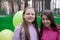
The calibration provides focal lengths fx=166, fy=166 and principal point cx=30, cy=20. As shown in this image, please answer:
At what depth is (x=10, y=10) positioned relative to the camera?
3.96 m

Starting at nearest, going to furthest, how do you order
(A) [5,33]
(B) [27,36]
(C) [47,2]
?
(B) [27,36], (A) [5,33], (C) [47,2]

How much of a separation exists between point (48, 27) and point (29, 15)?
10.8 inches

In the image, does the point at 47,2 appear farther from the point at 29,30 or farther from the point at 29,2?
the point at 29,30

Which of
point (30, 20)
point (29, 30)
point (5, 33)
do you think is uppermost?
point (30, 20)

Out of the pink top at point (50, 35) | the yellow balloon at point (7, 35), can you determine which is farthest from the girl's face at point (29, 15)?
the yellow balloon at point (7, 35)

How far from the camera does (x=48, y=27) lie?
200 cm

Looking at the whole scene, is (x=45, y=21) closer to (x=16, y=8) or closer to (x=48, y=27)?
(x=48, y=27)

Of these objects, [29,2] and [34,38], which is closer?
[34,38]

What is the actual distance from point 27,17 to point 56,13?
205cm

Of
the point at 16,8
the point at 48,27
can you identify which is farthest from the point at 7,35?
the point at 16,8

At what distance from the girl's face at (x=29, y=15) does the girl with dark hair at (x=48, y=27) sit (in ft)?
0.39

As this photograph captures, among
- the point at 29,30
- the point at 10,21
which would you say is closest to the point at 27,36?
the point at 29,30

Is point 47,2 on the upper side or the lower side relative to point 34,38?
upper

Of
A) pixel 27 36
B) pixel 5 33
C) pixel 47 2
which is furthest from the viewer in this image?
pixel 47 2
